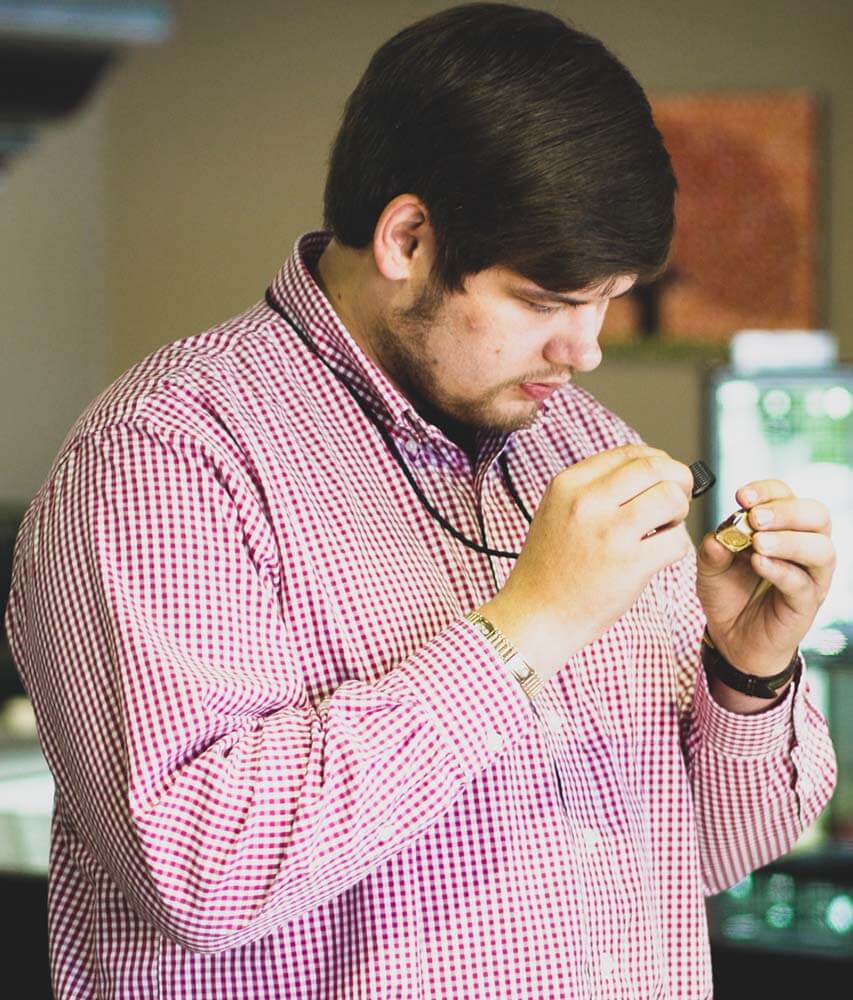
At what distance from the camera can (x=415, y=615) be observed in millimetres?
1201

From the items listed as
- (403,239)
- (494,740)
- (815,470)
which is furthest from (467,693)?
(815,470)

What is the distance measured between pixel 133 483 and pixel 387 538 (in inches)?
9.0

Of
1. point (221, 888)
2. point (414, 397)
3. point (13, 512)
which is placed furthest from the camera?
point (13, 512)

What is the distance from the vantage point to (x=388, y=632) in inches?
46.6

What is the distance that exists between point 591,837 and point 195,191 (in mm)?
4789

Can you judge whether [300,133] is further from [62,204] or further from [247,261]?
[62,204]

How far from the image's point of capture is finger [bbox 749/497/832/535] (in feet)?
4.09

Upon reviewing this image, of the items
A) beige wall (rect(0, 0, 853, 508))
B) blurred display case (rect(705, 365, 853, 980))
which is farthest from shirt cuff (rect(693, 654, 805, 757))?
beige wall (rect(0, 0, 853, 508))

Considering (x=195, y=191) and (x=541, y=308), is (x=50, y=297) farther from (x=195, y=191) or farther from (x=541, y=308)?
(x=541, y=308)

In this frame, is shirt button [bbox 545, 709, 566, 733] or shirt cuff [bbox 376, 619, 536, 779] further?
shirt button [bbox 545, 709, 566, 733]

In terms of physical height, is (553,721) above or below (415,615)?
below

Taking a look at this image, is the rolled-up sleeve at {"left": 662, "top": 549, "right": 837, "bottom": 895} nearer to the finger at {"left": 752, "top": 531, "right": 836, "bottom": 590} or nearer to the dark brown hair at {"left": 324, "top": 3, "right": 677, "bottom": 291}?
the finger at {"left": 752, "top": 531, "right": 836, "bottom": 590}

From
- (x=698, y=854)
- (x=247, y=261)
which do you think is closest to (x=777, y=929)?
(x=698, y=854)

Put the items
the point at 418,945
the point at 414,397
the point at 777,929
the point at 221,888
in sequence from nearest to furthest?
the point at 221,888
the point at 418,945
the point at 414,397
the point at 777,929
